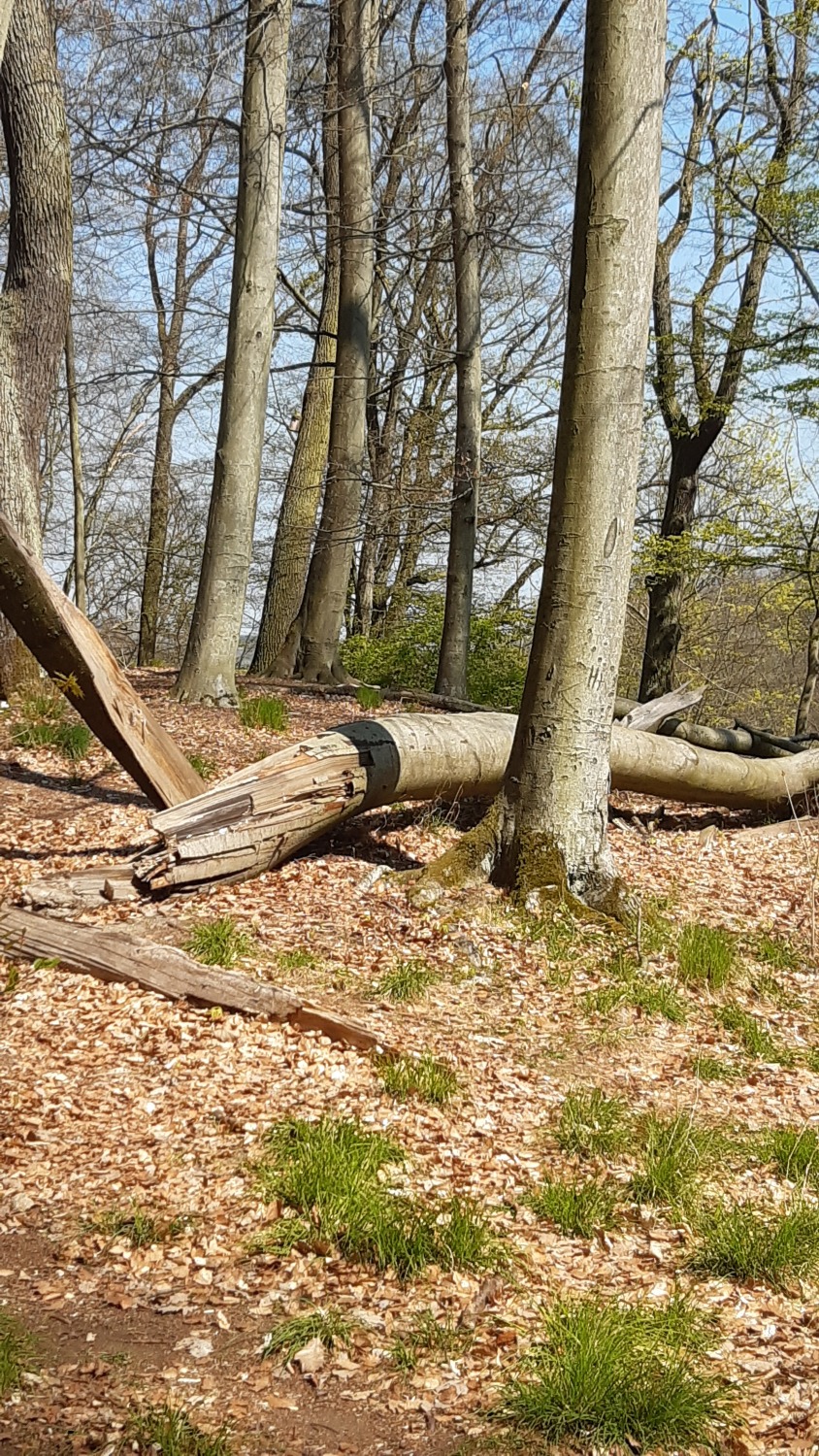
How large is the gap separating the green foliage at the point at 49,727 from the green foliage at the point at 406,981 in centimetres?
361

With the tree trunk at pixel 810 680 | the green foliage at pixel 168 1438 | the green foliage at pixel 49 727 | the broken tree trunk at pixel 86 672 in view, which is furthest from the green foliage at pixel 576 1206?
the tree trunk at pixel 810 680

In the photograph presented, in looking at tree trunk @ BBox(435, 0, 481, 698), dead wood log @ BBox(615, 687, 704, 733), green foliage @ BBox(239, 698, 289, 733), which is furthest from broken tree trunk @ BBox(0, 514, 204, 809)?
tree trunk @ BBox(435, 0, 481, 698)

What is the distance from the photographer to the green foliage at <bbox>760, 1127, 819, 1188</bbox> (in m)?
3.71

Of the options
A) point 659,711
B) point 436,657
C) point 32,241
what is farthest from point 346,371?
point 659,711

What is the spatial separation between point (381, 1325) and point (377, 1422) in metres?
0.32

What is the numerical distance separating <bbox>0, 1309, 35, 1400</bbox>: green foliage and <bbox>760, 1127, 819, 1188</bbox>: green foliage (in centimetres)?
247

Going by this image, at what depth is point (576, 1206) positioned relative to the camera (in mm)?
3430

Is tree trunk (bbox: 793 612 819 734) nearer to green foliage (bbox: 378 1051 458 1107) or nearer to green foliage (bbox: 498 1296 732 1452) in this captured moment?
green foliage (bbox: 378 1051 458 1107)

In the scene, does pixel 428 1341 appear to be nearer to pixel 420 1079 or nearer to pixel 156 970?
pixel 420 1079

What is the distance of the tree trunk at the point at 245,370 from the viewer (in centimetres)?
941

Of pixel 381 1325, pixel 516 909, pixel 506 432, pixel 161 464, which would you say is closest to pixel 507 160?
pixel 506 432

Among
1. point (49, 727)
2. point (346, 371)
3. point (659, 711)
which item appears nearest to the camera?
point (49, 727)

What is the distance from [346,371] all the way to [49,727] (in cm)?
660

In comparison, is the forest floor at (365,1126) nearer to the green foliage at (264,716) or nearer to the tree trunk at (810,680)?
the green foliage at (264,716)
